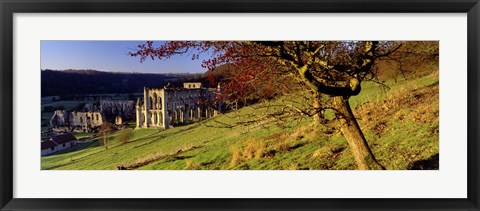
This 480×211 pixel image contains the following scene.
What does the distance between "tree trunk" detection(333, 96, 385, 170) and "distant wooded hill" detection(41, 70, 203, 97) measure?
1.57m

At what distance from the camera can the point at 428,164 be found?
525 centimetres

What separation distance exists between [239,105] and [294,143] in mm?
692

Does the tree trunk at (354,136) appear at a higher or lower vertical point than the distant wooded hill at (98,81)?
lower

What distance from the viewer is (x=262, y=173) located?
5.25 m

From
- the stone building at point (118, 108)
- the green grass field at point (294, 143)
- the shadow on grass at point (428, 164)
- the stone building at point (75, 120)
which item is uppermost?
the stone building at point (118, 108)

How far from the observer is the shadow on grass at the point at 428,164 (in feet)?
17.2

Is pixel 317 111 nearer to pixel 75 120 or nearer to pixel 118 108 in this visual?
pixel 118 108

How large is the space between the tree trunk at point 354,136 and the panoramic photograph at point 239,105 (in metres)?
0.01

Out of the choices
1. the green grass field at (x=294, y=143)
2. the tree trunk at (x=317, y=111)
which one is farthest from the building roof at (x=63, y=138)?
the tree trunk at (x=317, y=111)

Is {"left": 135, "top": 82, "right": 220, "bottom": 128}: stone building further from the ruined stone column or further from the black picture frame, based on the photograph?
the black picture frame

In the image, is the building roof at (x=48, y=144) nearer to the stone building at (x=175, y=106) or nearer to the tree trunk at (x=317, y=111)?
the stone building at (x=175, y=106)

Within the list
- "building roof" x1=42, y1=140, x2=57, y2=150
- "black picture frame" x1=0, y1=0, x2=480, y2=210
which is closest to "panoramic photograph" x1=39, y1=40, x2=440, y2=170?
"building roof" x1=42, y1=140, x2=57, y2=150
